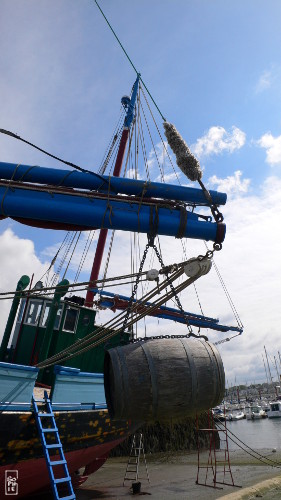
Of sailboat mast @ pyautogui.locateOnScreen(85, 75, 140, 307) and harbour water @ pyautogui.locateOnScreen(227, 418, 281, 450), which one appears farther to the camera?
harbour water @ pyautogui.locateOnScreen(227, 418, 281, 450)

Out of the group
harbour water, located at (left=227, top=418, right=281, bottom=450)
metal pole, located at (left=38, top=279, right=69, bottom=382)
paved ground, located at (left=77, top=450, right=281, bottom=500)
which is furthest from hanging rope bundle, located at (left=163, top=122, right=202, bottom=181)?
harbour water, located at (left=227, top=418, right=281, bottom=450)

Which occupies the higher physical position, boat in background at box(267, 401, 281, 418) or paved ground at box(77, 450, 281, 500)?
boat in background at box(267, 401, 281, 418)

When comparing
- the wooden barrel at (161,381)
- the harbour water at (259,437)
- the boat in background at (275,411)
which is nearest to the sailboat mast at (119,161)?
the harbour water at (259,437)

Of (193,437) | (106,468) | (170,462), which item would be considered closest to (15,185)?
(106,468)

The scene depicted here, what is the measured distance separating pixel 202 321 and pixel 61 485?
16.8m

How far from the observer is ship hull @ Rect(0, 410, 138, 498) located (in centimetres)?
690

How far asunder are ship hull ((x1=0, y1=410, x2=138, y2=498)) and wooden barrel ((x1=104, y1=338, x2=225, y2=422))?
4359 mm

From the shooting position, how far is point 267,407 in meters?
72.2

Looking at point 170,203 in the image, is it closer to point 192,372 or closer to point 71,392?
point 192,372

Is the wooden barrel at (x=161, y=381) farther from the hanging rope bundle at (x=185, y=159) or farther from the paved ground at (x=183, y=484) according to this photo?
the paved ground at (x=183, y=484)

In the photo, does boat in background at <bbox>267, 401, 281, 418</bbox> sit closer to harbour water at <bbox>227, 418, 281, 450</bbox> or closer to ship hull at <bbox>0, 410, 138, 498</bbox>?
harbour water at <bbox>227, 418, 281, 450</bbox>
